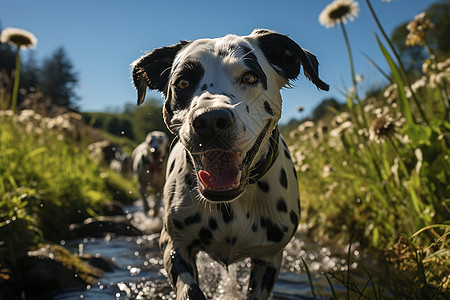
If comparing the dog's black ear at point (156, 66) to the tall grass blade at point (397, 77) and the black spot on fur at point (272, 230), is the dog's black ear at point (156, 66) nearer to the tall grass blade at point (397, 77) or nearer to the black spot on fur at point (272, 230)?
the black spot on fur at point (272, 230)

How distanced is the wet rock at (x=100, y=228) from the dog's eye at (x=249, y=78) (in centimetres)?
470

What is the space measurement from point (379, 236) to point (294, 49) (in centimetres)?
306

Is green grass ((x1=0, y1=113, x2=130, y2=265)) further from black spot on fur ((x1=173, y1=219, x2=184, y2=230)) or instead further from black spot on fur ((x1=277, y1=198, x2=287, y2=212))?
black spot on fur ((x1=277, y1=198, x2=287, y2=212))

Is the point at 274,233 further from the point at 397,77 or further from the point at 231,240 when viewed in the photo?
the point at 397,77

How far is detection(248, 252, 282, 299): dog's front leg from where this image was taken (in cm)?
268

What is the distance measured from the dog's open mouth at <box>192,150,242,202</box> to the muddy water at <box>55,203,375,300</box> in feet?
3.83

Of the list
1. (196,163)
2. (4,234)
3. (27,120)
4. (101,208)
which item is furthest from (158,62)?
(27,120)

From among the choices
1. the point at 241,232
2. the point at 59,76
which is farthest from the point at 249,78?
the point at 59,76

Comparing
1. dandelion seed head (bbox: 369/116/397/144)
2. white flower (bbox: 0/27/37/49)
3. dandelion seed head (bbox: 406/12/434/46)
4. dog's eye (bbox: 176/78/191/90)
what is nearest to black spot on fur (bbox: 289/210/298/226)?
dog's eye (bbox: 176/78/191/90)

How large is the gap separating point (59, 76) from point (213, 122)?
86.6 meters

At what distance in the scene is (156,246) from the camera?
6223mm

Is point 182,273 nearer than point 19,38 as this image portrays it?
Yes

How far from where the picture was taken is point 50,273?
12.4ft

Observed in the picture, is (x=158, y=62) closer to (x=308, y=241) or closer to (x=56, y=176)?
(x=308, y=241)
